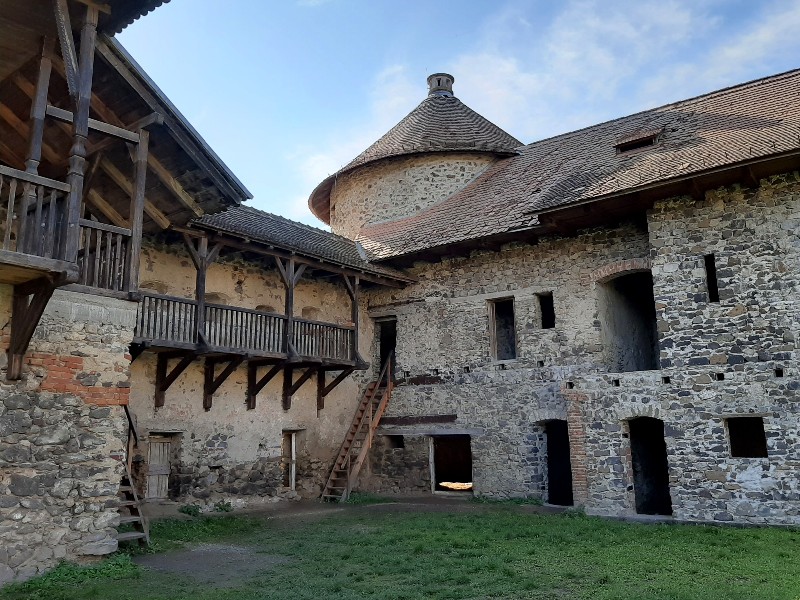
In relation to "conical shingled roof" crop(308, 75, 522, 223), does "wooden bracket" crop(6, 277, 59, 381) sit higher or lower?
lower

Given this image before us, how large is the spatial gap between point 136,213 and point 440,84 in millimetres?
15459

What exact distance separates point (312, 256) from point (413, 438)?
506cm

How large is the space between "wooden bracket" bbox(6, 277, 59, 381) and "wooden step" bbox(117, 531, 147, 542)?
2524 millimetres

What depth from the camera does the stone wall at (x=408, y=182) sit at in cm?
1847

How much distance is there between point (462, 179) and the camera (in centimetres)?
1864

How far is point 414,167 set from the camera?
61.4 feet

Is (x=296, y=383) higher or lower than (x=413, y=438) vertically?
higher

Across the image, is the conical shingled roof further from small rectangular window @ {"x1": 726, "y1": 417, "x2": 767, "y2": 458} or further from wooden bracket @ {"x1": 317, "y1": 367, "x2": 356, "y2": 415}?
small rectangular window @ {"x1": 726, "y1": 417, "x2": 767, "y2": 458}

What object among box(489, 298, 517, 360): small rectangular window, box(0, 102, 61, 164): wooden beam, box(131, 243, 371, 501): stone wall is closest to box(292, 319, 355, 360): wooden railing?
box(131, 243, 371, 501): stone wall

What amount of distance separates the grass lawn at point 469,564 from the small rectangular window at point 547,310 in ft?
15.6

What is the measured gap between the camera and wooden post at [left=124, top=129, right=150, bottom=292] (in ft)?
28.7

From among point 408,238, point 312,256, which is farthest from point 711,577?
point 408,238

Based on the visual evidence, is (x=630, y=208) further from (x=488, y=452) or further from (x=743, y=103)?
(x=488, y=452)

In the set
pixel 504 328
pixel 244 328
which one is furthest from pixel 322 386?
pixel 504 328
